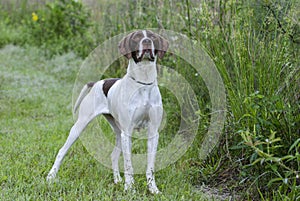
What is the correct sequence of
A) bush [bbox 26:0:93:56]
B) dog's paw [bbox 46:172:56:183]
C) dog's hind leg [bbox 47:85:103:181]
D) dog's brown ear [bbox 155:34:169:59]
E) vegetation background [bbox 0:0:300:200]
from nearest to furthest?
vegetation background [bbox 0:0:300:200] → dog's brown ear [bbox 155:34:169:59] → dog's paw [bbox 46:172:56:183] → dog's hind leg [bbox 47:85:103:181] → bush [bbox 26:0:93:56]

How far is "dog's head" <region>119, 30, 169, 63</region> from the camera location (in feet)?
10.8

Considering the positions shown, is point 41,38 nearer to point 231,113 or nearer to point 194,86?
point 194,86

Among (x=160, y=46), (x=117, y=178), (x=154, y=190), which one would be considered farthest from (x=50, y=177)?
(x=160, y=46)

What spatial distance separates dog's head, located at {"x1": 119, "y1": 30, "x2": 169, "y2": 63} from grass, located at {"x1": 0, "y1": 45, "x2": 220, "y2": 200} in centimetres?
100

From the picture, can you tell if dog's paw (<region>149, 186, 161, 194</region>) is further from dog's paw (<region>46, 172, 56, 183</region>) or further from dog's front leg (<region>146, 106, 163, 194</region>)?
dog's paw (<region>46, 172, 56, 183</region>)

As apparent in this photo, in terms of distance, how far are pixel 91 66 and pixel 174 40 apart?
277 cm

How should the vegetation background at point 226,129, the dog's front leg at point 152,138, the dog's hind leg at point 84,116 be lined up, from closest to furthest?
the vegetation background at point 226,129 → the dog's front leg at point 152,138 → the dog's hind leg at point 84,116

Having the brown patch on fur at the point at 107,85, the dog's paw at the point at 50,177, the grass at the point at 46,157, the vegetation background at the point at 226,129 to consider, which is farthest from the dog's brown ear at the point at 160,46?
the dog's paw at the point at 50,177

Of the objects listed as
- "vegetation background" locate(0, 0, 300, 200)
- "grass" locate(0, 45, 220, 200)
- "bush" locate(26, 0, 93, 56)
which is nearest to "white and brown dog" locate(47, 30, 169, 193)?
"grass" locate(0, 45, 220, 200)

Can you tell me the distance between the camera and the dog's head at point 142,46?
3.30m

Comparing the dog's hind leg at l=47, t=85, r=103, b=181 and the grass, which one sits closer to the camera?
the grass

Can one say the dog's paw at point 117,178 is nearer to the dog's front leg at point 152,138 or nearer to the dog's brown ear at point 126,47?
the dog's front leg at point 152,138

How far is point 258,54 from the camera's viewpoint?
11.8 feet

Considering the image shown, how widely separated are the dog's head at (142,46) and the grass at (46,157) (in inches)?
39.2
